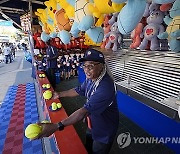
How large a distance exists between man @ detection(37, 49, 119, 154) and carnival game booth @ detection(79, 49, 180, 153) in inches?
32.0

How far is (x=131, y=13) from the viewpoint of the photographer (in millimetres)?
1104

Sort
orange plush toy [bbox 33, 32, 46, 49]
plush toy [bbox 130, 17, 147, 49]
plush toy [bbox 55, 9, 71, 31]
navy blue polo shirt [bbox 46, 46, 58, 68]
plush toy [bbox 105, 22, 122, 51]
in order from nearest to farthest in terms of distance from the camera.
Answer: plush toy [bbox 130, 17, 147, 49]
plush toy [bbox 55, 9, 71, 31]
plush toy [bbox 105, 22, 122, 51]
navy blue polo shirt [bbox 46, 46, 58, 68]
orange plush toy [bbox 33, 32, 46, 49]

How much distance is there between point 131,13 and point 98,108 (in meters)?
0.72

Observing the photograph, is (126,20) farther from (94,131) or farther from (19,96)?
(19,96)

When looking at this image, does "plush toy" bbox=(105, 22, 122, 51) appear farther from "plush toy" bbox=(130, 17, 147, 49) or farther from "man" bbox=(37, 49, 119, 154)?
"man" bbox=(37, 49, 119, 154)

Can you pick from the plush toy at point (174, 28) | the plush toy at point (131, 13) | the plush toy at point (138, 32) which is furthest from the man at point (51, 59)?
the plush toy at point (131, 13)

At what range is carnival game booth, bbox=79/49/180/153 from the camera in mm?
2107

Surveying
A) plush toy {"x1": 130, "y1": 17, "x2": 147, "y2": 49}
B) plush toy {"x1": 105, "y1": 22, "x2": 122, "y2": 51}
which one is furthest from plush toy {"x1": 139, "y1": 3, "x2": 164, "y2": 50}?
plush toy {"x1": 105, "y1": 22, "x2": 122, "y2": 51}

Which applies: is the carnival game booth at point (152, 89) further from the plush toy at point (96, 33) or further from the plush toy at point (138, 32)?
the plush toy at point (96, 33)

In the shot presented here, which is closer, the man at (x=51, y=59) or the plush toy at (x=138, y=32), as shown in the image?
the plush toy at (x=138, y=32)

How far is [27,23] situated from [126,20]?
205 inches

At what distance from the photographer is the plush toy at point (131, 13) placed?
1070 millimetres

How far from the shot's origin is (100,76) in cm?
134

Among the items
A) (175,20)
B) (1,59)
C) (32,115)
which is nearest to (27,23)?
(32,115)
